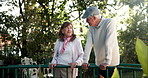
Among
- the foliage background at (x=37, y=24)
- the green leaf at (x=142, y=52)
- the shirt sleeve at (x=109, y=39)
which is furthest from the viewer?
the foliage background at (x=37, y=24)

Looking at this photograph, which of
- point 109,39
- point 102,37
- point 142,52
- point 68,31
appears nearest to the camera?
point 142,52

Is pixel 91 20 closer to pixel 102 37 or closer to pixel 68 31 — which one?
pixel 102 37

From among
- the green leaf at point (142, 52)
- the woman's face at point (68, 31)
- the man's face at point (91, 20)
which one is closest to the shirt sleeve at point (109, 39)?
the man's face at point (91, 20)

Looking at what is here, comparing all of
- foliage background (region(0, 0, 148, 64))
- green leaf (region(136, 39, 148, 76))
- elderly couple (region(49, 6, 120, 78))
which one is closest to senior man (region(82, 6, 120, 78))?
elderly couple (region(49, 6, 120, 78))

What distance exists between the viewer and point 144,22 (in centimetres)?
1079

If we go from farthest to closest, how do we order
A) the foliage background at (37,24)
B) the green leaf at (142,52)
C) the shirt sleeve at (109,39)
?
1. the foliage background at (37,24)
2. the shirt sleeve at (109,39)
3. the green leaf at (142,52)

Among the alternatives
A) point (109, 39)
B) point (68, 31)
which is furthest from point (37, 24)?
point (109, 39)

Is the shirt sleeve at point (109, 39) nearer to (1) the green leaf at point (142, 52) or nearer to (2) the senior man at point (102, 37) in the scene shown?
(2) the senior man at point (102, 37)

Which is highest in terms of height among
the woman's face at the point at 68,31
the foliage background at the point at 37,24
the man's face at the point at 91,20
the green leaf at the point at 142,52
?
the foliage background at the point at 37,24

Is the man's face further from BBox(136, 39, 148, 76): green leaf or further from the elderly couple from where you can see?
BBox(136, 39, 148, 76): green leaf

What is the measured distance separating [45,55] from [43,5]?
74.3 inches

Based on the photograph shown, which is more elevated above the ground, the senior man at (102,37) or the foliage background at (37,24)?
the foliage background at (37,24)

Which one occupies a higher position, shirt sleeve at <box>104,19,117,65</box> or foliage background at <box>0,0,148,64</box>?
foliage background at <box>0,0,148,64</box>

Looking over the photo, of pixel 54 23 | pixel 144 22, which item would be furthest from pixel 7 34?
pixel 144 22
